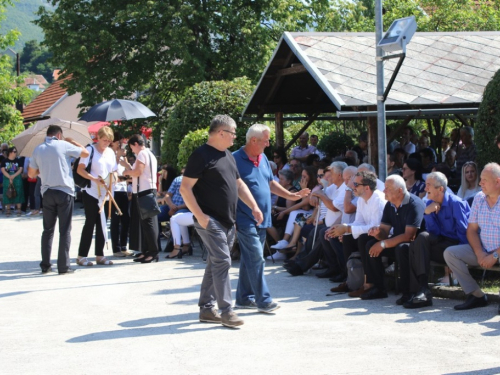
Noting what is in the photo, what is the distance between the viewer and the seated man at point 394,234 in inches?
329

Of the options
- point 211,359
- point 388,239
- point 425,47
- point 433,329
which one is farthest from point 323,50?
point 211,359

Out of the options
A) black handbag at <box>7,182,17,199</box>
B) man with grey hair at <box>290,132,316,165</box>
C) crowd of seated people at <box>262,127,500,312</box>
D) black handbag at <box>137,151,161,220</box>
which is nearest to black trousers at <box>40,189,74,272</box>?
black handbag at <box>137,151,161,220</box>

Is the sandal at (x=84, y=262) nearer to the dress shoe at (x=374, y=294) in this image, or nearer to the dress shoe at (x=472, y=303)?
the dress shoe at (x=374, y=294)

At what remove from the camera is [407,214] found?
847 centimetres

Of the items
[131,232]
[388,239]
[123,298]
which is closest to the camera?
[388,239]

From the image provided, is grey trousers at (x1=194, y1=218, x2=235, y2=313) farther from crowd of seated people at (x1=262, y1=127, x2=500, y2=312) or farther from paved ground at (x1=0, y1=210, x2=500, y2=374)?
crowd of seated people at (x1=262, y1=127, x2=500, y2=312)

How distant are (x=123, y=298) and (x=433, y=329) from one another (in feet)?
12.1

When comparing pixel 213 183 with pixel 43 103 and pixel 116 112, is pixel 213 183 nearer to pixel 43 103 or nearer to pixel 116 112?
pixel 116 112

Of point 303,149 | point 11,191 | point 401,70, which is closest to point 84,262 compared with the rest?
point 401,70

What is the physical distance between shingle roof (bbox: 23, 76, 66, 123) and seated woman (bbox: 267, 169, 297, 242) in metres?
29.8

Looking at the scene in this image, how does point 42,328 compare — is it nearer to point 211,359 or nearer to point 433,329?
point 211,359

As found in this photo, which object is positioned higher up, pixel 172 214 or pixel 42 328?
pixel 172 214

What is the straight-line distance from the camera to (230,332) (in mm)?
7109

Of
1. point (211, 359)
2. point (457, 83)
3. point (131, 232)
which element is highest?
point (457, 83)
